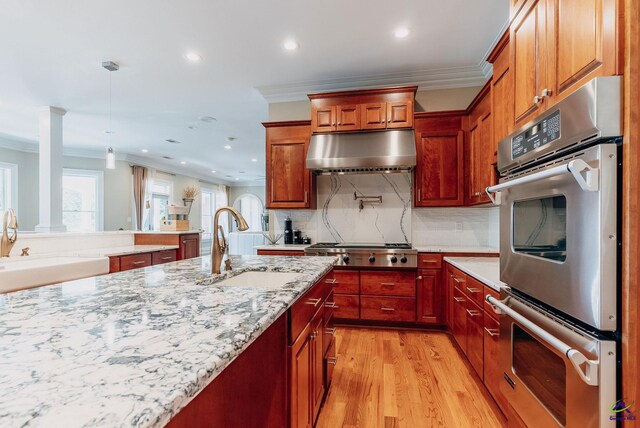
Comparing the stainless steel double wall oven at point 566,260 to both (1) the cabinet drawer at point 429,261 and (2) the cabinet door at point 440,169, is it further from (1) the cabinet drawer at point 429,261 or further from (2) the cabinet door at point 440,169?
(2) the cabinet door at point 440,169

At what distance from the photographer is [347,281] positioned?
3236 mm

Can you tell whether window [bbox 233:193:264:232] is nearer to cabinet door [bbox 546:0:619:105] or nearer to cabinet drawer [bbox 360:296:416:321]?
cabinet drawer [bbox 360:296:416:321]

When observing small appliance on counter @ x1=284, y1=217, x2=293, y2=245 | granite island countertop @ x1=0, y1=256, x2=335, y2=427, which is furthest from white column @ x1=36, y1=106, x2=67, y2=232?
granite island countertop @ x1=0, y1=256, x2=335, y2=427

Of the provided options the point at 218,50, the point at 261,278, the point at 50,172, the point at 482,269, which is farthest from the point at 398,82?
the point at 50,172

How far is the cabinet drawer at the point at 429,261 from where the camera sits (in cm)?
310

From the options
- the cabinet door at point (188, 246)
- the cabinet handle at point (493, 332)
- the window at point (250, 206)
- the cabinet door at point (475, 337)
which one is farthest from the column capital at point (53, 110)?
the window at point (250, 206)

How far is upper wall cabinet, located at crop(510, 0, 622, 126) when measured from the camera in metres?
0.96

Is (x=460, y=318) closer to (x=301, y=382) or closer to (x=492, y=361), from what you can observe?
(x=492, y=361)

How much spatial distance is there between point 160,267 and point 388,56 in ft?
9.18

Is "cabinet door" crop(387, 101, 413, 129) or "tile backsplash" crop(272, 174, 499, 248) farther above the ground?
"cabinet door" crop(387, 101, 413, 129)

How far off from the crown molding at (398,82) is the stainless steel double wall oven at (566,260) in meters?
2.27

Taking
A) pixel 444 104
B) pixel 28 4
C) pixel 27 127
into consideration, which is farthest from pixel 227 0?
pixel 27 127

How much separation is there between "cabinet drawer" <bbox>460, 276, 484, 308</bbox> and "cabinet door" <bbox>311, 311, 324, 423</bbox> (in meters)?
1.06

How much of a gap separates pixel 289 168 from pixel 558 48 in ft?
9.08
